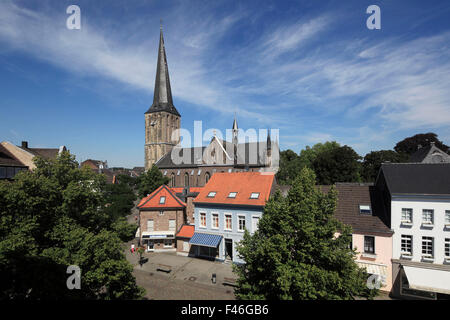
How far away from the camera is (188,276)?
23.1 metres

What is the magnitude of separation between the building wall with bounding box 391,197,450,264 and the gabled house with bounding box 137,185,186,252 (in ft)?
76.2

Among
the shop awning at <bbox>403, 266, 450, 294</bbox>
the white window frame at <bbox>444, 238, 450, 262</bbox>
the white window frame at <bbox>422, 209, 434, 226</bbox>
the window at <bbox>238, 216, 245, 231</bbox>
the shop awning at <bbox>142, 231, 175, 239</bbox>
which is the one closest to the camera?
the shop awning at <bbox>403, 266, 450, 294</bbox>

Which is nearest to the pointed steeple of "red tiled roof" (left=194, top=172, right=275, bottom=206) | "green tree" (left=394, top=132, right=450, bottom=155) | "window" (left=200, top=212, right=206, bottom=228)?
"red tiled roof" (left=194, top=172, right=275, bottom=206)

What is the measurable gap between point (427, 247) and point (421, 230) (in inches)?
57.1

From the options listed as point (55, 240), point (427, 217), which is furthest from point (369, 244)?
point (55, 240)

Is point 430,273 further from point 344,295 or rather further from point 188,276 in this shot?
point 188,276

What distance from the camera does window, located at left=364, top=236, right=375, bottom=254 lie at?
20.3m

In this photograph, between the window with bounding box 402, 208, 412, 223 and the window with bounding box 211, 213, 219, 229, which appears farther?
the window with bounding box 211, 213, 219, 229

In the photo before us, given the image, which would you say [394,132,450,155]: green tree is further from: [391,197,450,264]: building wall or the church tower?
the church tower

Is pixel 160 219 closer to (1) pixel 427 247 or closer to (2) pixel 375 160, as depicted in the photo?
(1) pixel 427 247
